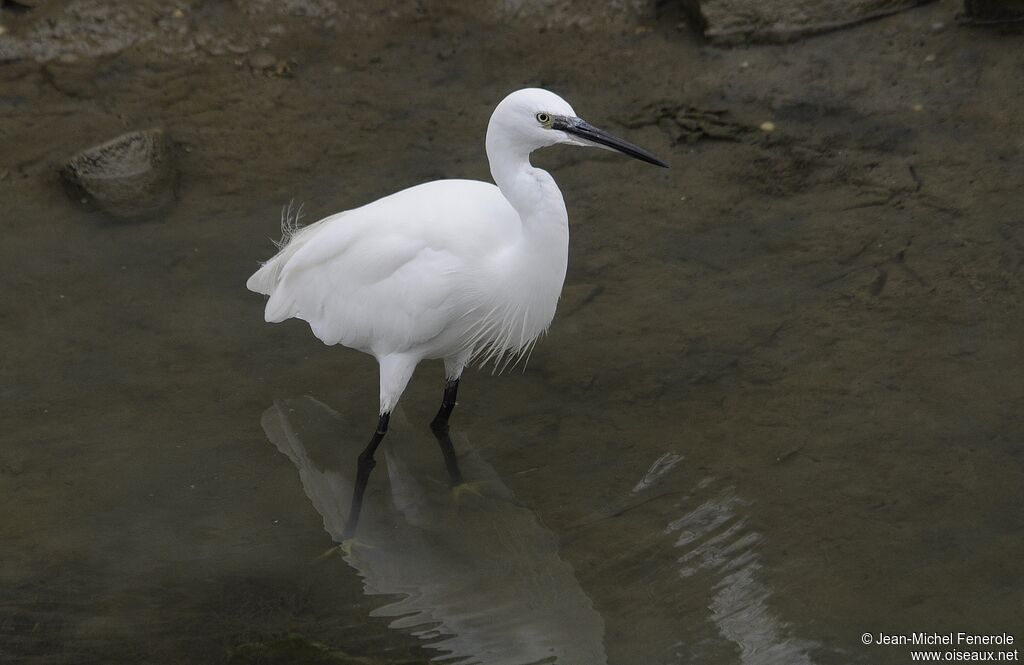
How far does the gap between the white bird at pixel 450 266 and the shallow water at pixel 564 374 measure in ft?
1.46

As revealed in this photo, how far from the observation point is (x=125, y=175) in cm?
584

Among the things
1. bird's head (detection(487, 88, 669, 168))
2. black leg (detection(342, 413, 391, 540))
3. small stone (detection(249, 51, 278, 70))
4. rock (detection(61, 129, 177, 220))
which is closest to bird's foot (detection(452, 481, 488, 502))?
black leg (detection(342, 413, 391, 540))

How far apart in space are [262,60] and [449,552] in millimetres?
3838

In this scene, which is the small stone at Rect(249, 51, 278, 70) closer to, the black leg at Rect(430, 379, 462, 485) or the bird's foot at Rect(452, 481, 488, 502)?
the black leg at Rect(430, 379, 462, 485)

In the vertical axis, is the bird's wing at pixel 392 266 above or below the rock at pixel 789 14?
below

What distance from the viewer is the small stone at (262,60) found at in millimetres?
6922

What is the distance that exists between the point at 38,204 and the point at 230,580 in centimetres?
286

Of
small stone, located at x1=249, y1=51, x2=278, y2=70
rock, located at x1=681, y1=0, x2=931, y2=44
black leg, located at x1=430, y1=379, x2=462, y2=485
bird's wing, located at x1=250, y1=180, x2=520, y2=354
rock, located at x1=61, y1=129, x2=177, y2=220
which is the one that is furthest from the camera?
small stone, located at x1=249, y1=51, x2=278, y2=70

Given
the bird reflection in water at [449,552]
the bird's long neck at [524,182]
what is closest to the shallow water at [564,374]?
the bird reflection in water at [449,552]

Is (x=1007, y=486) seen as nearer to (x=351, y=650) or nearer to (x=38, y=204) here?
(x=351, y=650)

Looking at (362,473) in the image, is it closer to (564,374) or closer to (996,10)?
(564,374)

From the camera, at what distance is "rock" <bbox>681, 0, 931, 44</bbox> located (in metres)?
6.70

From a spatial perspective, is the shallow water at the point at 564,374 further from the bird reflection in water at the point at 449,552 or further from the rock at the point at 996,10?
the rock at the point at 996,10

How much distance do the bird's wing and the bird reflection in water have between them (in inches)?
19.7
